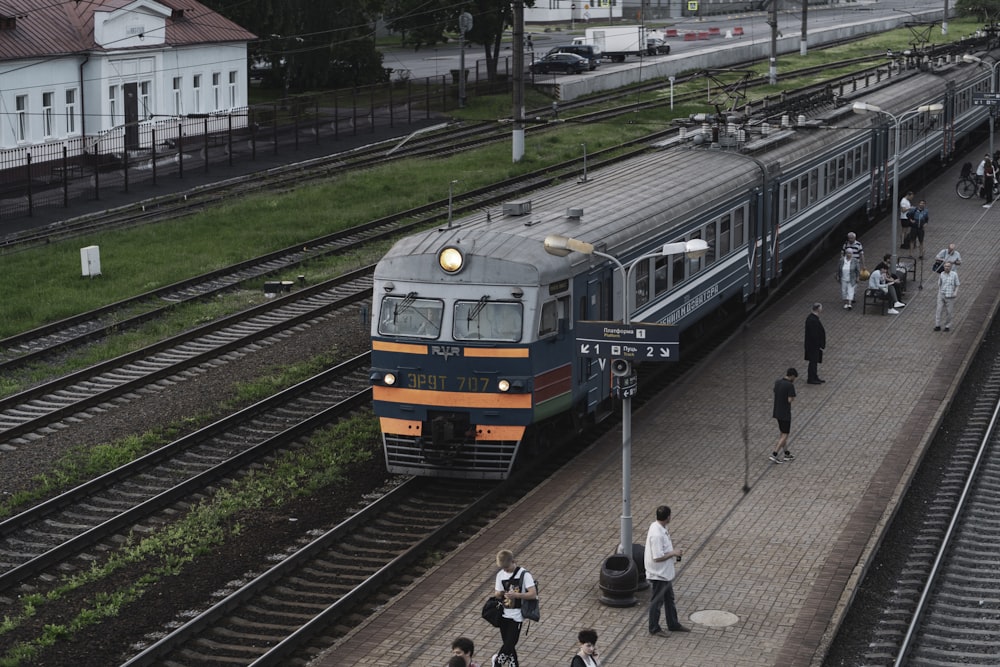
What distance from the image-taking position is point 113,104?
5041cm

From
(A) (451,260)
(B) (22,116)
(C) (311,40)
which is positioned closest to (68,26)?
(B) (22,116)

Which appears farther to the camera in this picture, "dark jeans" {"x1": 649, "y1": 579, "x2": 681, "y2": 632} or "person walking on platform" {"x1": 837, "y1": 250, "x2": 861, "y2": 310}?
"person walking on platform" {"x1": 837, "y1": 250, "x2": 861, "y2": 310}

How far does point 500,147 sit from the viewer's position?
2010 inches

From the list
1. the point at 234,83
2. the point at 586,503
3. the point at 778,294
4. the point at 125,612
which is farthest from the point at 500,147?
the point at 125,612

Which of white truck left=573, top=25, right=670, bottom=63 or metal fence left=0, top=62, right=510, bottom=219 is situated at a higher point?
white truck left=573, top=25, right=670, bottom=63

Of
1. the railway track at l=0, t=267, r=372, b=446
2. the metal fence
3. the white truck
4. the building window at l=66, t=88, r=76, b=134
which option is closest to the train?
the railway track at l=0, t=267, r=372, b=446

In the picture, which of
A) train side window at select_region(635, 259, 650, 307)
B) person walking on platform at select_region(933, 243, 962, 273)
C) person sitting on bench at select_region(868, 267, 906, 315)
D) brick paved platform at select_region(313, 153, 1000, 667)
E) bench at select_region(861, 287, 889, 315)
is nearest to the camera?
brick paved platform at select_region(313, 153, 1000, 667)

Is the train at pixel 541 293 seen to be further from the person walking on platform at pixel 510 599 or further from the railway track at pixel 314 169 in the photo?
the railway track at pixel 314 169

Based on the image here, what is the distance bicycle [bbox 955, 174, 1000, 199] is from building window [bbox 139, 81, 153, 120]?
90.9 ft

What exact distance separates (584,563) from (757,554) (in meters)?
2.08

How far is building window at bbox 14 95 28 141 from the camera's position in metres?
45.8

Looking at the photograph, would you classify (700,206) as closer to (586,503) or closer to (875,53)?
(586,503)

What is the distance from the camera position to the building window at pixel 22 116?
150 ft

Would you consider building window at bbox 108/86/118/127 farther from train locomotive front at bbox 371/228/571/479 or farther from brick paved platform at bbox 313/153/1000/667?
train locomotive front at bbox 371/228/571/479
